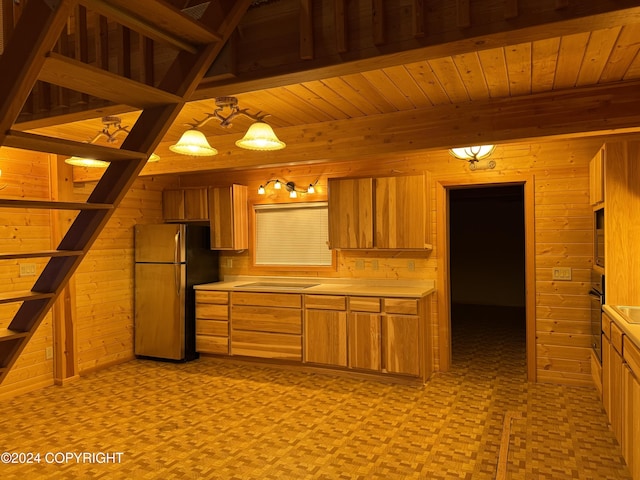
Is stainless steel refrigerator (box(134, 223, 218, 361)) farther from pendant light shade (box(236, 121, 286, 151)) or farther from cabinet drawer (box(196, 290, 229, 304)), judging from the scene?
pendant light shade (box(236, 121, 286, 151))

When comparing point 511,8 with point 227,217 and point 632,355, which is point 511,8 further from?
point 227,217

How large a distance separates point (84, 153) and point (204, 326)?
13.1 feet

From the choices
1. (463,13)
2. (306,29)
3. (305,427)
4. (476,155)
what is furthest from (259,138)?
(476,155)

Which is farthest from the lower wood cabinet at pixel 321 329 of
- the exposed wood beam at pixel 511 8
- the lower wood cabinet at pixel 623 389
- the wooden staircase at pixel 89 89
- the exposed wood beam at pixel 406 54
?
the wooden staircase at pixel 89 89

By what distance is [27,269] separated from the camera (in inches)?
168

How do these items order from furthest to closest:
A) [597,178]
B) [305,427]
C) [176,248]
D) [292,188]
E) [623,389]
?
[292,188] < [176,248] < [597,178] < [305,427] < [623,389]

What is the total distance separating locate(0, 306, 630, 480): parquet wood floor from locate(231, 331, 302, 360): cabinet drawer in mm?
214

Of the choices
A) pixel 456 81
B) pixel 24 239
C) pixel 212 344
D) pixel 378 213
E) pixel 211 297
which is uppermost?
pixel 456 81

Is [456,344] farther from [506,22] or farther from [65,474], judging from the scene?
[506,22]

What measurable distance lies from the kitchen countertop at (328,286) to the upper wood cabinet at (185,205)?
33.6 inches

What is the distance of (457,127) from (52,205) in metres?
2.65

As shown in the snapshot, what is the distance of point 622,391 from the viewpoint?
8.82ft

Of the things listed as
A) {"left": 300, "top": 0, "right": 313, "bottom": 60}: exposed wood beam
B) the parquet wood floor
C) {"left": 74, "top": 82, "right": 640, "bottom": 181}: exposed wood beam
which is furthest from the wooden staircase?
{"left": 74, "top": 82, "right": 640, "bottom": 181}: exposed wood beam

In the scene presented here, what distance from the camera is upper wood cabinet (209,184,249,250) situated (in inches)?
212
